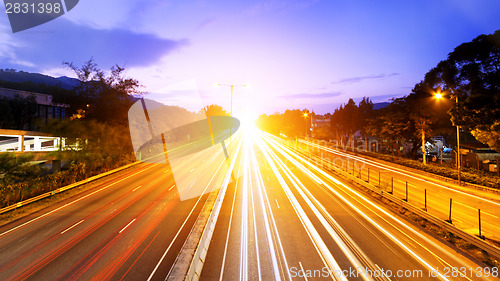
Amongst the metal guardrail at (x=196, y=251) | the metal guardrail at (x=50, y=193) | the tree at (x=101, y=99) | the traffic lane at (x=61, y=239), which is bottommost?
the traffic lane at (x=61, y=239)

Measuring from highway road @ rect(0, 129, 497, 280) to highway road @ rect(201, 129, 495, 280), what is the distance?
4 cm

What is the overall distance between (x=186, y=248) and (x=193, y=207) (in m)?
7.39

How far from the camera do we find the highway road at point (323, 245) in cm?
889

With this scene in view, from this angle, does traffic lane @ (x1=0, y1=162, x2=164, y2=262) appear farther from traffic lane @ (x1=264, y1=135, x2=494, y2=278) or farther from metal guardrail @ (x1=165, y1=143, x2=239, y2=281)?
traffic lane @ (x1=264, y1=135, x2=494, y2=278)

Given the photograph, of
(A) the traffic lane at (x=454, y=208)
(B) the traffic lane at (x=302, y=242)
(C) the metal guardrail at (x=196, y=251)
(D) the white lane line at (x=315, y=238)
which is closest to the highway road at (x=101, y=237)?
(C) the metal guardrail at (x=196, y=251)

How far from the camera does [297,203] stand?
17766mm

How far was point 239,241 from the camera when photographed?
11570mm

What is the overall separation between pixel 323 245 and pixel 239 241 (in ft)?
12.8

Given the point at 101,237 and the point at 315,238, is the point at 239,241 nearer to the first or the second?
the point at 315,238

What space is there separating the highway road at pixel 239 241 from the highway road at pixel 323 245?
0.04 meters

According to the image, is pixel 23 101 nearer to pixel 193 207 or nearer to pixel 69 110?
pixel 69 110

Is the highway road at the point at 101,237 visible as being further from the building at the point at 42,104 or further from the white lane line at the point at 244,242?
the building at the point at 42,104

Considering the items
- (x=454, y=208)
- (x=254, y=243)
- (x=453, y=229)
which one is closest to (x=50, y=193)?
(x=254, y=243)

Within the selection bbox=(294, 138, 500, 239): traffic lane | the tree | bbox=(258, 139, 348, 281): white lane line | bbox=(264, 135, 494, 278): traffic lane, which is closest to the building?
the tree
